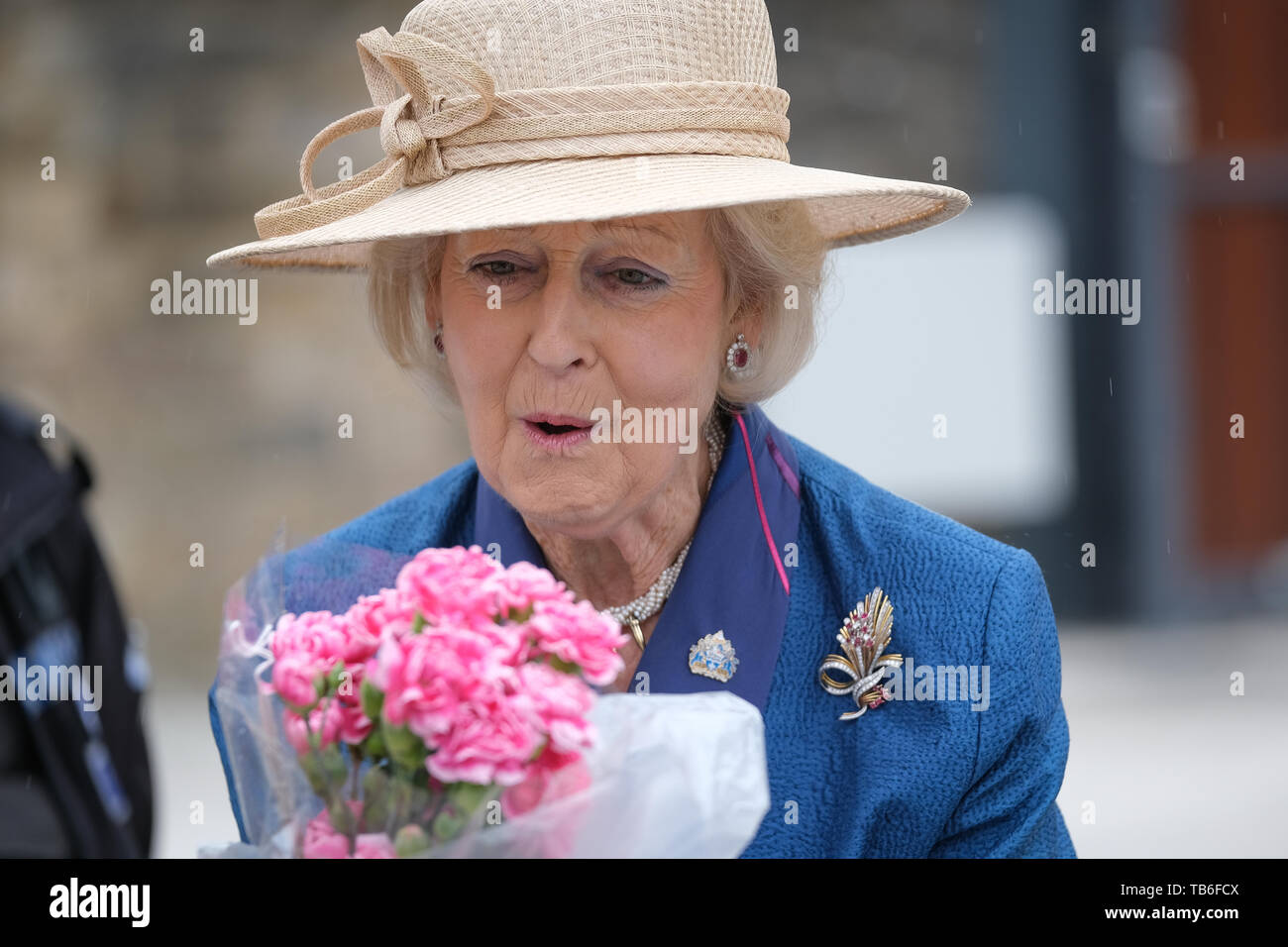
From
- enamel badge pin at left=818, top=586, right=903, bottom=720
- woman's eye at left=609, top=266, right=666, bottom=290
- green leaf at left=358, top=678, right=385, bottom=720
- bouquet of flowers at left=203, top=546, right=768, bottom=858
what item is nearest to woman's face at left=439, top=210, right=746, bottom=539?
woman's eye at left=609, top=266, right=666, bottom=290

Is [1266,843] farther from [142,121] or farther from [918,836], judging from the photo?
[142,121]

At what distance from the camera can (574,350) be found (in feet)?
5.82

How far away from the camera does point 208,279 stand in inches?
223

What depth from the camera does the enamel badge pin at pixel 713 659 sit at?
1.90 m

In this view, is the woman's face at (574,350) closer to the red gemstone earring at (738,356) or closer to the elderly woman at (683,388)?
the elderly woman at (683,388)

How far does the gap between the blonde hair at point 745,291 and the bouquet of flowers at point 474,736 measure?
0.79 metres

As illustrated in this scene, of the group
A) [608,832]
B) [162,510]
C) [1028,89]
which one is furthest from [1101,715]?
[608,832]

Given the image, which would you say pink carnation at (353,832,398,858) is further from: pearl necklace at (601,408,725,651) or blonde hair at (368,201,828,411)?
blonde hair at (368,201,828,411)

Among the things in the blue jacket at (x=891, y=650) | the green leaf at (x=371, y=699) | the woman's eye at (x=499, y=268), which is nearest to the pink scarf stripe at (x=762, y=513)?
the blue jacket at (x=891, y=650)

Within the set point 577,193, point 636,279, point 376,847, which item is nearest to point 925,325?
point 636,279

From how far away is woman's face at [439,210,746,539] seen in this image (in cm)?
179

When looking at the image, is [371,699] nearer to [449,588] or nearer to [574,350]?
[449,588]

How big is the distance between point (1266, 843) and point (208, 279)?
4.12m
